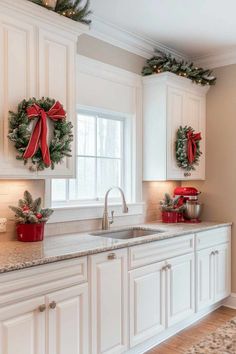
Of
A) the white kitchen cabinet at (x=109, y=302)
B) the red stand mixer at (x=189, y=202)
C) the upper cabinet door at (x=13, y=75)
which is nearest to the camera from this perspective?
the upper cabinet door at (x=13, y=75)

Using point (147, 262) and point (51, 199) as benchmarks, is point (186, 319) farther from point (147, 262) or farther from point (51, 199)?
point (51, 199)

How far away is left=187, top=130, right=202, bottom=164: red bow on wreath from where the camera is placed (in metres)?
3.77

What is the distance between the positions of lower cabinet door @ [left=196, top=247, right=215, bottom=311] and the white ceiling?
2.06 meters

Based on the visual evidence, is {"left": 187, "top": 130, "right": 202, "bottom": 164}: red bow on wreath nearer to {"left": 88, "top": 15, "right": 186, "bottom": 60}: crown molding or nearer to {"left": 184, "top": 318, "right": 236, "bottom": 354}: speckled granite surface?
{"left": 88, "top": 15, "right": 186, "bottom": 60}: crown molding

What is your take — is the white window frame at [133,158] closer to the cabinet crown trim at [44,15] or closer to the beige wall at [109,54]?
the beige wall at [109,54]

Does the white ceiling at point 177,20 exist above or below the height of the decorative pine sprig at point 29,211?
above

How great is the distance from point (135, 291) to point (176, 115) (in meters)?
1.81

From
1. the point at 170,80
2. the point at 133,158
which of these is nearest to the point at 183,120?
the point at 170,80

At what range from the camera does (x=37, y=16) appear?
239 cm

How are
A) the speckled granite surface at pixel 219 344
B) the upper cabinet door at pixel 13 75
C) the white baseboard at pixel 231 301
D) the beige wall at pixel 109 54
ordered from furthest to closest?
the white baseboard at pixel 231 301, the beige wall at pixel 109 54, the upper cabinet door at pixel 13 75, the speckled granite surface at pixel 219 344

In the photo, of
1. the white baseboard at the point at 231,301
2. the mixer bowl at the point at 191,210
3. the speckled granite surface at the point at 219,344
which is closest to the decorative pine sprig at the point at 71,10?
the mixer bowl at the point at 191,210

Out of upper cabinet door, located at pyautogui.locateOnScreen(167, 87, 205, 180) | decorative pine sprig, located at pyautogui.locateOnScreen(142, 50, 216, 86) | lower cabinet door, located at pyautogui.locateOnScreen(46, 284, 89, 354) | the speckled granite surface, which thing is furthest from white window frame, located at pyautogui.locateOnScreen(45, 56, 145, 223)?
the speckled granite surface

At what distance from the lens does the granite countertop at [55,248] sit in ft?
6.48

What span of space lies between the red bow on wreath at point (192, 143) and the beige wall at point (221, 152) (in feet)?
1.01
